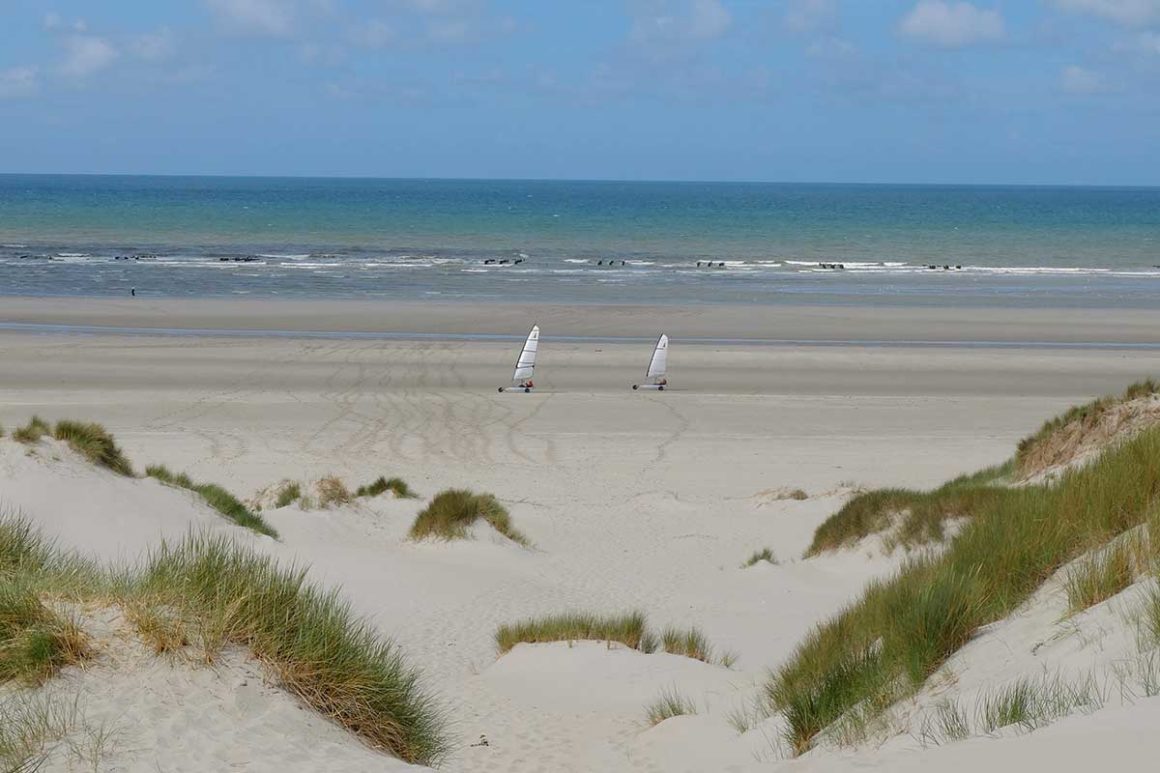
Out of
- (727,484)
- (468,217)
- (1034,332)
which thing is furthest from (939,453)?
(468,217)

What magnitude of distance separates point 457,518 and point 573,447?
5.66 m

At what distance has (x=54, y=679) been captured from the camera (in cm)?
445

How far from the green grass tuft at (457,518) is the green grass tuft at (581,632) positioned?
3.45 m

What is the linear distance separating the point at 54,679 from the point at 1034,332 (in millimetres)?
30866

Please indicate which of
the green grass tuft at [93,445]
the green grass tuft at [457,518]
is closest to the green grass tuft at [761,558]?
the green grass tuft at [457,518]

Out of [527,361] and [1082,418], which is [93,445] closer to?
[1082,418]

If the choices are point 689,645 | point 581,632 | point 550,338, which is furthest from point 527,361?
point 689,645

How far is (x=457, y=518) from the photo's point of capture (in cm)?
1260

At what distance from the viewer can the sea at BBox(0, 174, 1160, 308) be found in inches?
1635

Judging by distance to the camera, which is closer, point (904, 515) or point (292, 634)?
point (292, 634)

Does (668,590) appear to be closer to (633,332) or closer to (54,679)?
(54,679)

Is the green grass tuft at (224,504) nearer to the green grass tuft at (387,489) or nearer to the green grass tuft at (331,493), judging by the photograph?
the green grass tuft at (331,493)

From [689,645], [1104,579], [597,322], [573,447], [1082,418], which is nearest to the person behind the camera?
[1104,579]

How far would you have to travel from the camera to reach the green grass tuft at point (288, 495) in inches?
519
